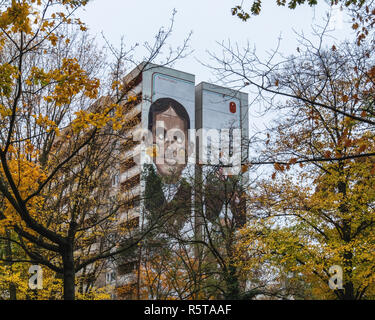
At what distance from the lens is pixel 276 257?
53.2 ft

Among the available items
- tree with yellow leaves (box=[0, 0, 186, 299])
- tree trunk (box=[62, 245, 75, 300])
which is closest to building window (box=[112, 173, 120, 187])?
tree with yellow leaves (box=[0, 0, 186, 299])

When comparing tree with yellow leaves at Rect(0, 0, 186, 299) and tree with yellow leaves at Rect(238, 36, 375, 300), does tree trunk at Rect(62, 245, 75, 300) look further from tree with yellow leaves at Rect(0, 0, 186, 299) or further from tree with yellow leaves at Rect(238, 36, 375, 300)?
tree with yellow leaves at Rect(238, 36, 375, 300)

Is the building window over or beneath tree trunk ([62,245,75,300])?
over

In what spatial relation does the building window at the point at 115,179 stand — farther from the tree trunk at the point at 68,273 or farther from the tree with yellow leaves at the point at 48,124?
the tree trunk at the point at 68,273

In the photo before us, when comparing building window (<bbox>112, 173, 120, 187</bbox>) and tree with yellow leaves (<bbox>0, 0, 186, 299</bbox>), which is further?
building window (<bbox>112, 173, 120, 187</bbox>)

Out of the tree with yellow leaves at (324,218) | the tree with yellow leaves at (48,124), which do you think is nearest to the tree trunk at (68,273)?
the tree with yellow leaves at (48,124)

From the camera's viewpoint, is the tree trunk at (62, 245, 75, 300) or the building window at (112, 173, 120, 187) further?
the building window at (112, 173, 120, 187)

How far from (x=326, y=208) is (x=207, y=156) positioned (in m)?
6.67

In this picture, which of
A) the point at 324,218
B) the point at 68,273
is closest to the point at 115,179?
the point at 324,218

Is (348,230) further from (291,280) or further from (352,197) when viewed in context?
(291,280)

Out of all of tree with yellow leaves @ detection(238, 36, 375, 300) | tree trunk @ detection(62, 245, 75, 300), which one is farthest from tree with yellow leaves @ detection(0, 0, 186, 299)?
tree with yellow leaves @ detection(238, 36, 375, 300)

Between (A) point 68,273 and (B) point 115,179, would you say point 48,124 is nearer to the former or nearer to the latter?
(A) point 68,273

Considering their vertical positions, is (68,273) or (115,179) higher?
(115,179)

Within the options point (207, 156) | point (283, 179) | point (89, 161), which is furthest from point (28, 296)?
point (283, 179)
